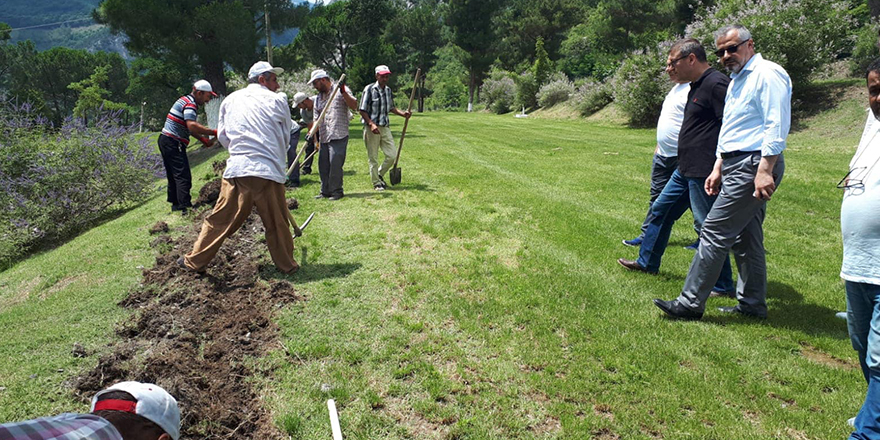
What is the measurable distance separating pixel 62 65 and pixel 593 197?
262ft

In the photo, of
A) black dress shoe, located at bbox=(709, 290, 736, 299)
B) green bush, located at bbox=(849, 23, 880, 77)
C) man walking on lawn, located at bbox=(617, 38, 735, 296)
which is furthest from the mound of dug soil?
green bush, located at bbox=(849, 23, 880, 77)

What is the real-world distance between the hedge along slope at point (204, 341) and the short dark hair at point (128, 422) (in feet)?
3.77

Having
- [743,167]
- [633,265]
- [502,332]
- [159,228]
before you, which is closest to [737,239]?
[743,167]

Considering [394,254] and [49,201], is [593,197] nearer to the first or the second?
[394,254]

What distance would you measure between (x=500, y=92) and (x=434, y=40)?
53.8 ft

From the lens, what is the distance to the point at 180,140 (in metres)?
8.00

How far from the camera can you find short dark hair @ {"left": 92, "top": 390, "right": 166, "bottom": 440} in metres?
1.74

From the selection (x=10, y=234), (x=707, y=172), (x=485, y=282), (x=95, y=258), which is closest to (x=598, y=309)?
(x=485, y=282)

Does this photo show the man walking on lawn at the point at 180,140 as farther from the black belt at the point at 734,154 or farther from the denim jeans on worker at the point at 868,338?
the denim jeans on worker at the point at 868,338

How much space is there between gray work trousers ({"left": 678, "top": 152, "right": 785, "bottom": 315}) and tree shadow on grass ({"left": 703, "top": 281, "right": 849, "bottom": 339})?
0.13 meters

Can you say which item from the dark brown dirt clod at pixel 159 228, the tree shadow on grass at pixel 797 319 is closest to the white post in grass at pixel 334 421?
the tree shadow on grass at pixel 797 319

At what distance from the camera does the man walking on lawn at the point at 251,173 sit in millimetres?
4918

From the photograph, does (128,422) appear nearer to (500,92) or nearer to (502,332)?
(502,332)

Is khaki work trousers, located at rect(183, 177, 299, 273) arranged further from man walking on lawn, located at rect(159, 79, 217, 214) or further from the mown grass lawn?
man walking on lawn, located at rect(159, 79, 217, 214)
